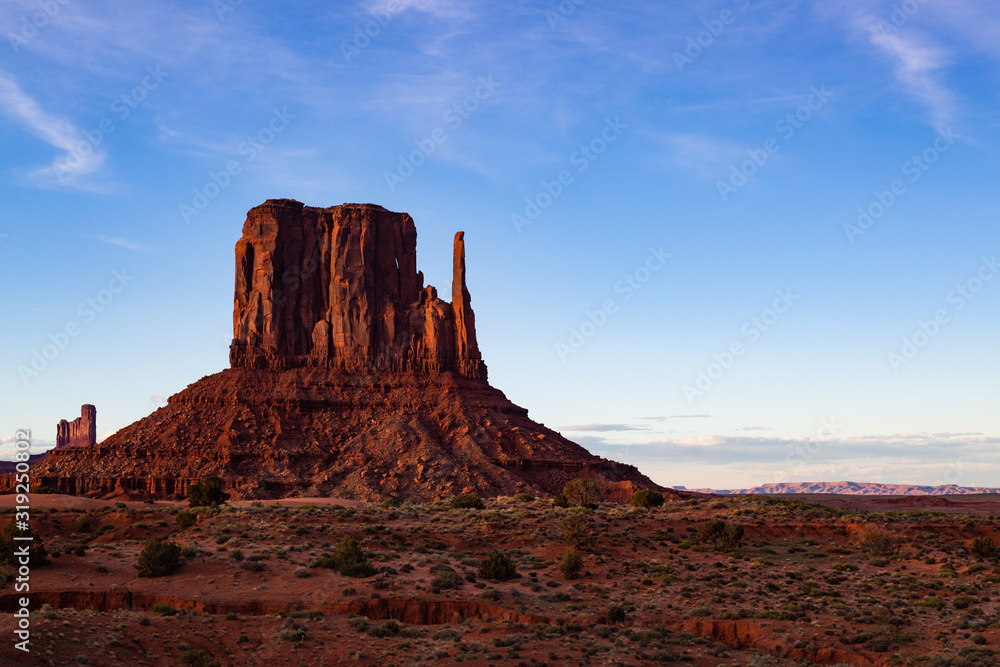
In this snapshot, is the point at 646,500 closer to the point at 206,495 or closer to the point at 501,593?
the point at 206,495

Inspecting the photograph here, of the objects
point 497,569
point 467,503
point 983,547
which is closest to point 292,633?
point 497,569

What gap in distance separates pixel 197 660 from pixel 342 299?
86.3 m

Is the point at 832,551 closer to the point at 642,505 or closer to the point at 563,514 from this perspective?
the point at 563,514

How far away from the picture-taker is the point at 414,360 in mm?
110500

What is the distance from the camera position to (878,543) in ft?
184

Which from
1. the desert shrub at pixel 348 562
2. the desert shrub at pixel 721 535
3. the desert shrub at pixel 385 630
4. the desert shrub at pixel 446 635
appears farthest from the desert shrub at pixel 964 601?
the desert shrub at pixel 348 562

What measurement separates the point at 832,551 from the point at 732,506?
1623 centimetres

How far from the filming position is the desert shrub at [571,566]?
148 feet

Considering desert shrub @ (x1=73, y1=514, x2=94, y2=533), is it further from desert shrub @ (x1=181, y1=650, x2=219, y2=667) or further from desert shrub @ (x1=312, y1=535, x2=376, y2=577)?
desert shrub @ (x1=181, y1=650, x2=219, y2=667)

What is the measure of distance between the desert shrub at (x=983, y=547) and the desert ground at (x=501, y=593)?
232mm

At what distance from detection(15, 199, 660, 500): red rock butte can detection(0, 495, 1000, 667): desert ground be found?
31522 millimetres

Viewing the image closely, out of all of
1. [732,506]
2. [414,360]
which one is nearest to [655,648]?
[732,506]

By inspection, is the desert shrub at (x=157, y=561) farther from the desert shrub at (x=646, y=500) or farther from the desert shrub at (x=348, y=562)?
the desert shrub at (x=646, y=500)

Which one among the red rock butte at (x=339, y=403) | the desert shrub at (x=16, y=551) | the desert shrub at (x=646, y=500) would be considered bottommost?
the desert shrub at (x=16, y=551)
